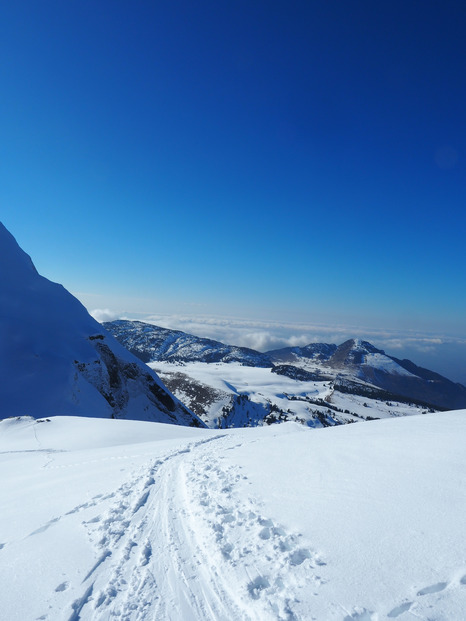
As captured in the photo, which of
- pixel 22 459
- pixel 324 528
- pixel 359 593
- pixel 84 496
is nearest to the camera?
pixel 359 593

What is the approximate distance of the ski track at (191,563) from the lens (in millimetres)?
4215

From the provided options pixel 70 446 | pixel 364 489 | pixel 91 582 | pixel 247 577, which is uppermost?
pixel 364 489

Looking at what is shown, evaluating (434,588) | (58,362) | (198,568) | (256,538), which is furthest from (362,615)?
(58,362)

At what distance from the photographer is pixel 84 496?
8438mm

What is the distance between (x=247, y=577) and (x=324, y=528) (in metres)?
1.67

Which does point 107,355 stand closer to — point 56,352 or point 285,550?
point 56,352

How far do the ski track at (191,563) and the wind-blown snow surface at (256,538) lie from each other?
2cm

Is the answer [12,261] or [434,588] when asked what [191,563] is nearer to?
[434,588]

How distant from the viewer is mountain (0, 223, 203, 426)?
115ft

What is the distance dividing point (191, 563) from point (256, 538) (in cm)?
128

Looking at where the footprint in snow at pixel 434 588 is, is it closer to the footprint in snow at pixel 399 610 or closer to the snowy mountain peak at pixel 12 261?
the footprint in snow at pixel 399 610

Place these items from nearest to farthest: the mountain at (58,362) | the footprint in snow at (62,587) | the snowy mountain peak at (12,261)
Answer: the footprint in snow at (62,587) → the mountain at (58,362) → the snowy mountain peak at (12,261)

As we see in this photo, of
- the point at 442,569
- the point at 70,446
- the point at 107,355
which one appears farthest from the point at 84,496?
the point at 107,355

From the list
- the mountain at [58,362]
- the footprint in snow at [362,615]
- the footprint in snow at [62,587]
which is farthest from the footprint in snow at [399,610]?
the mountain at [58,362]
